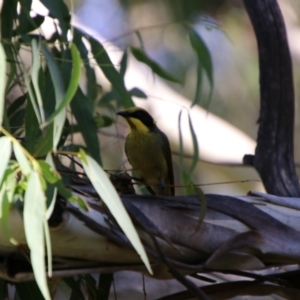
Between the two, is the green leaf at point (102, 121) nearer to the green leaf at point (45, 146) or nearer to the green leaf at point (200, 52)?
the green leaf at point (200, 52)

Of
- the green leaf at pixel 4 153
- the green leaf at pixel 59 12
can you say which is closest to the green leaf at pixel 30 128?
the green leaf at pixel 4 153

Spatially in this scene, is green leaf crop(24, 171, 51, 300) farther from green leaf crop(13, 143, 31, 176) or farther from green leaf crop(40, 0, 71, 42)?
green leaf crop(40, 0, 71, 42)

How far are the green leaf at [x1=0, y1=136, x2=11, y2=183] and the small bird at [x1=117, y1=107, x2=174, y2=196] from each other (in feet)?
5.31

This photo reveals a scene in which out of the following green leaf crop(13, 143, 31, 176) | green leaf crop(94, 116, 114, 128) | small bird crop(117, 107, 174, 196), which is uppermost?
green leaf crop(13, 143, 31, 176)

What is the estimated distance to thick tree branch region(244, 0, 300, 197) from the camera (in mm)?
2092

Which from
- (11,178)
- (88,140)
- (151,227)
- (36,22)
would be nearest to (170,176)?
(88,140)

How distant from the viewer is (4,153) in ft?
3.37

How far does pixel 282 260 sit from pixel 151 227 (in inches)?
13.7

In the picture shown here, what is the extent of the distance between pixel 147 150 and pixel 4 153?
1693 millimetres

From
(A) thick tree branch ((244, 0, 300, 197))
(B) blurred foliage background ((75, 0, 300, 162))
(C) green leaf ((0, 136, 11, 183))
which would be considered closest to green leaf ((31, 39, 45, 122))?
(C) green leaf ((0, 136, 11, 183))

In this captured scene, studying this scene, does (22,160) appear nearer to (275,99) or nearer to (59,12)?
(59,12)

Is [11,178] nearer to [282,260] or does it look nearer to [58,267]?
[58,267]

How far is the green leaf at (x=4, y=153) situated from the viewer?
1.02 metres

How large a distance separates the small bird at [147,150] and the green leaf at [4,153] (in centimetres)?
162
